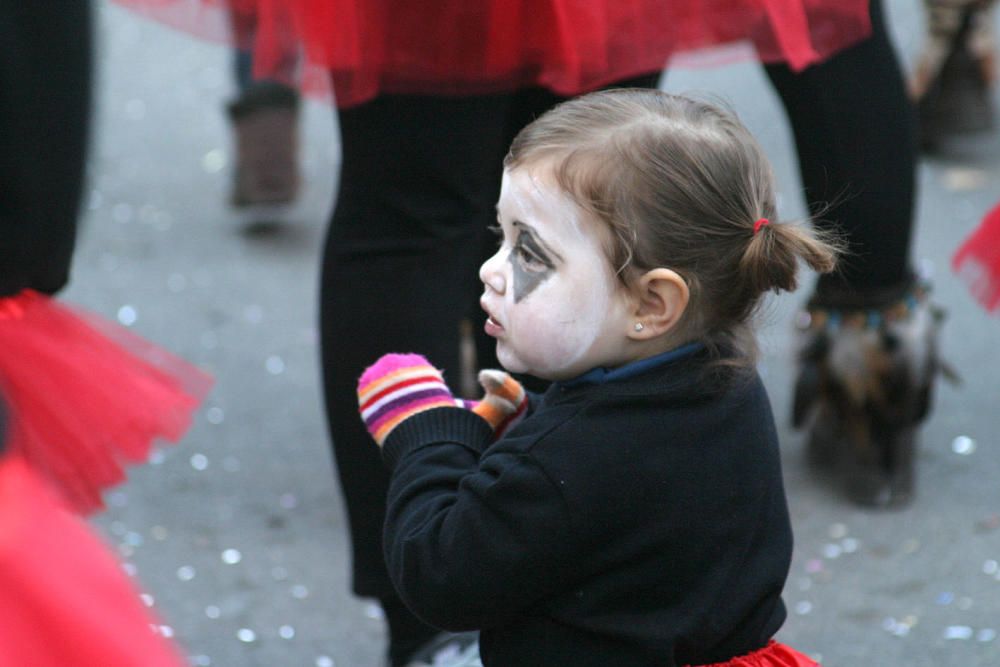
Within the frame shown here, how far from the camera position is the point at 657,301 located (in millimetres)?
1465

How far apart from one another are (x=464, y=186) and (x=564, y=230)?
18.5 inches

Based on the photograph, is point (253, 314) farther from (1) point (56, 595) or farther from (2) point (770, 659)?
(1) point (56, 595)

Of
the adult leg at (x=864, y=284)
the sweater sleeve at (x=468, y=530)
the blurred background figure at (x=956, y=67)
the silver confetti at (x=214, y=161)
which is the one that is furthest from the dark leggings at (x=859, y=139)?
the silver confetti at (x=214, y=161)

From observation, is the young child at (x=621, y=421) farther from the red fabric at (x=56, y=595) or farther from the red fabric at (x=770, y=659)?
the red fabric at (x=56, y=595)

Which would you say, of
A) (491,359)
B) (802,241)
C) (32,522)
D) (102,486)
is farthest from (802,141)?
(32,522)

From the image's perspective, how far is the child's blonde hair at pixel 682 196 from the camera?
1434 millimetres

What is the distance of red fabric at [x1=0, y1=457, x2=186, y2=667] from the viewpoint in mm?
971

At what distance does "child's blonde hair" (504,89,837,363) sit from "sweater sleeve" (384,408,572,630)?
0.77 feet

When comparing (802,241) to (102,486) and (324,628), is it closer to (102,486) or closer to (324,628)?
(102,486)

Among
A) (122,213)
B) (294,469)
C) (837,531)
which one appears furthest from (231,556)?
(122,213)

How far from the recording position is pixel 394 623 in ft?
6.49

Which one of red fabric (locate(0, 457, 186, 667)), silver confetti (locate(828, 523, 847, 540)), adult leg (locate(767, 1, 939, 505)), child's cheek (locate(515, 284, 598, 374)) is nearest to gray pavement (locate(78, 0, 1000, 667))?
silver confetti (locate(828, 523, 847, 540))

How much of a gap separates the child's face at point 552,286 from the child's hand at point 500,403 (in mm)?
99

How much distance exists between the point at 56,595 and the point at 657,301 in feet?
2.25
